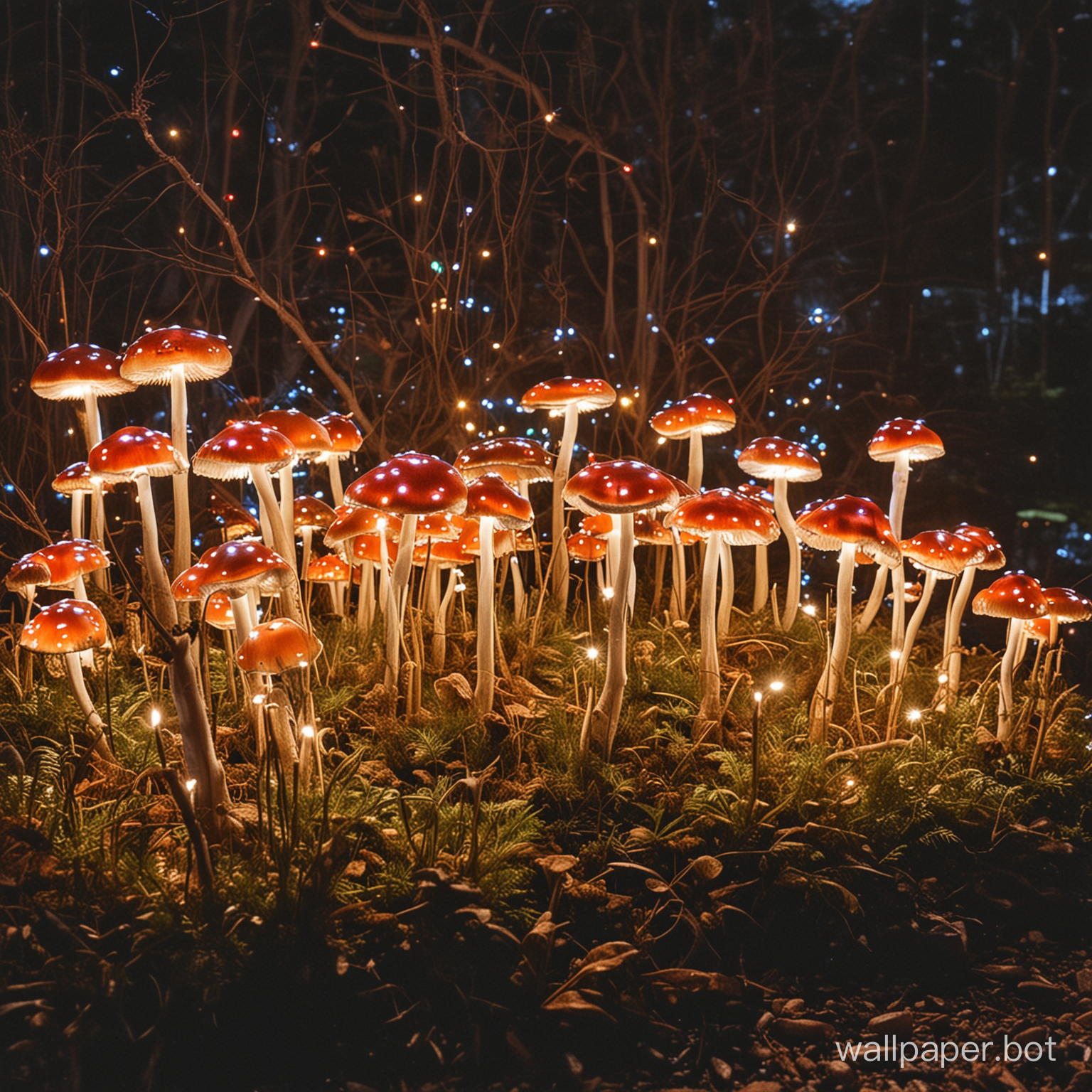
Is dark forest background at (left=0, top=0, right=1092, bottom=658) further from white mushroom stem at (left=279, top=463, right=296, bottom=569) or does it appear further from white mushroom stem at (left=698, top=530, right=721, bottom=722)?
white mushroom stem at (left=698, top=530, right=721, bottom=722)

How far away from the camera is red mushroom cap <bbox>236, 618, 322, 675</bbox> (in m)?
2.21

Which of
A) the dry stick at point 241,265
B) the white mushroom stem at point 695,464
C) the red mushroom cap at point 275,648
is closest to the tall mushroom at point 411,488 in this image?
the red mushroom cap at point 275,648

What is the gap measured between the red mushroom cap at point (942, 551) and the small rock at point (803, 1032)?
6.10ft

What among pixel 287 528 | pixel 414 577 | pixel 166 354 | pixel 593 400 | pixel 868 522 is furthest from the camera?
pixel 414 577

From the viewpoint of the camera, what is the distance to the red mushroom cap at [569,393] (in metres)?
3.46

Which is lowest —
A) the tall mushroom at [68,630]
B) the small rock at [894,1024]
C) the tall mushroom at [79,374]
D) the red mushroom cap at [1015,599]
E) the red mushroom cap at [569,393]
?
the small rock at [894,1024]

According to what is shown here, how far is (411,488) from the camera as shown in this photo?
7.73 ft

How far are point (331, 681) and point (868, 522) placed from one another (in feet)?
7.57

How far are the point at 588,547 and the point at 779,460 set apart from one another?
102 cm

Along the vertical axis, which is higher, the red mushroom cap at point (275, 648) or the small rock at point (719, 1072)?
the red mushroom cap at point (275, 648)

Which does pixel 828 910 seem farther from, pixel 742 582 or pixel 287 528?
pixel 742 582

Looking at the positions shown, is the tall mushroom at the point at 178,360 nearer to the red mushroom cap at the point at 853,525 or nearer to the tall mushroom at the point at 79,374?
the tall mushroom at the point at 79,374

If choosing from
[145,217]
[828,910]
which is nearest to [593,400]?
[828,910]

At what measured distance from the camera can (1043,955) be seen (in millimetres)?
2273
